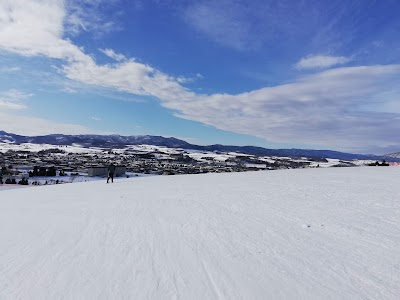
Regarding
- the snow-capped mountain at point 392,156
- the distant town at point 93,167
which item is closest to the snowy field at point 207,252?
the distant town at point 93,167

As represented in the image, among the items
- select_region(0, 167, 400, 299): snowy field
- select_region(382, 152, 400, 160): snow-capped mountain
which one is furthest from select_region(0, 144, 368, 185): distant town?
select_region(0, 167, 400, 299): snowy field

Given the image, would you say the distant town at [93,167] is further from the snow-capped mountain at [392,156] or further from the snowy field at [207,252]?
the snowy field at [207,252]

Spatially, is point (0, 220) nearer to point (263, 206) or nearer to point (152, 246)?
point (152, 246)

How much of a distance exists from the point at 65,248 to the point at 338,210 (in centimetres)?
682

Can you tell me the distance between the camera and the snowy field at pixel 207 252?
4.23 metres

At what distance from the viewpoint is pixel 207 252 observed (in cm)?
560

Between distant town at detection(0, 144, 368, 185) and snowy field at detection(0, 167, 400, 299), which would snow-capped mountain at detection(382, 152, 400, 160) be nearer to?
distant town at detection(0, 144, 368, 185)

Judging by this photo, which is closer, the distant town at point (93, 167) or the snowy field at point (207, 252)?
the snowy field at point (207, 252)

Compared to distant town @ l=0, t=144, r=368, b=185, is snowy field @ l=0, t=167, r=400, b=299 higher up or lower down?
higher up

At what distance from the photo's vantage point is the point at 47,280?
14.8 feet

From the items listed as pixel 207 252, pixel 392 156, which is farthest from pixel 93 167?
pixel 207 252

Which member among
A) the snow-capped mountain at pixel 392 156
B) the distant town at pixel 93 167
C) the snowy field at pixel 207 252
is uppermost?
the snow-capped mountain at pixel 392 156

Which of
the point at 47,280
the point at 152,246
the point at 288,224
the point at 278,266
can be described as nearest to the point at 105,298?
the point at 47,280

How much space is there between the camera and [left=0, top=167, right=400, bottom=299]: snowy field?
423cm
